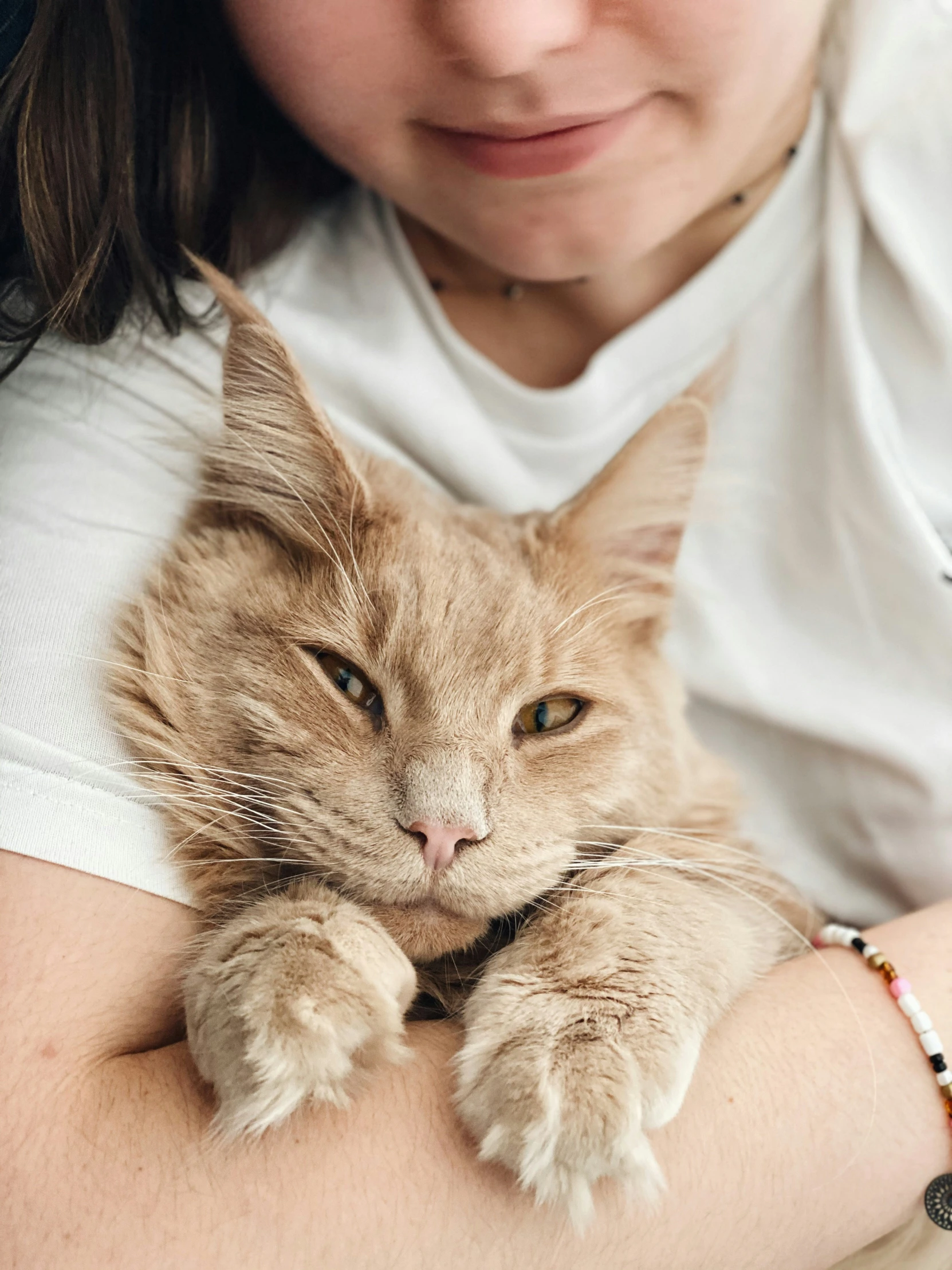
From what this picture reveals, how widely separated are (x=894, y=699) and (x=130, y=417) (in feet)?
4.50

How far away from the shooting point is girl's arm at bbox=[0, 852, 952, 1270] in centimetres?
114

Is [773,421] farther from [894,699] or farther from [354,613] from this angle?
[354,613]

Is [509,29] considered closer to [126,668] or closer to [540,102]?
A: [540,102]

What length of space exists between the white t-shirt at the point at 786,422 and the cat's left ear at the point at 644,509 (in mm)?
116

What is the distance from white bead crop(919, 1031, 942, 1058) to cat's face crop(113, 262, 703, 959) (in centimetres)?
46

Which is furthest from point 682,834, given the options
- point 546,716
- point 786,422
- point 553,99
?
point 553,99

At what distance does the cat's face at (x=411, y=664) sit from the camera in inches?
49.7

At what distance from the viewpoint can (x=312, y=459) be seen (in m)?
1.48

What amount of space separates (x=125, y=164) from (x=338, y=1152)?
1383mm

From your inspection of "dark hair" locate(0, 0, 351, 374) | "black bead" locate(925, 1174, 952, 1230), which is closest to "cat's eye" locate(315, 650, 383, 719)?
"dark hair" locate(0, 0, 351, 374)

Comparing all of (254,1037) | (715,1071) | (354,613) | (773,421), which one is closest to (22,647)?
(354,613)

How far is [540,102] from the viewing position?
1.44m

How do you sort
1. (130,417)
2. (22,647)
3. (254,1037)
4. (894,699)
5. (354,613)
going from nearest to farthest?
(254,1037)
(22,647)
(354,613)
(130,417)
(894,699)

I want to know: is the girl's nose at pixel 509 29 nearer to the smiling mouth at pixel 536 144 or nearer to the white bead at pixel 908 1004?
the smiling mouth at pixel 536 144
